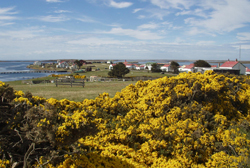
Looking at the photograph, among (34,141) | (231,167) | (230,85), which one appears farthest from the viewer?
(230,85)

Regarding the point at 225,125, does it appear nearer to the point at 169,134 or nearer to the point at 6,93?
the point at 169,134

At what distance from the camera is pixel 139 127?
823cm

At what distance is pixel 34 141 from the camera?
4297 mm

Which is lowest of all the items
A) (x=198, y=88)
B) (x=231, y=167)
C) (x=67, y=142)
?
(x=231, y=167)

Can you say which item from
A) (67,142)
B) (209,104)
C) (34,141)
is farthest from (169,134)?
(34,141)

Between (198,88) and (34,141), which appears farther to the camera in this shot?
(198,88)

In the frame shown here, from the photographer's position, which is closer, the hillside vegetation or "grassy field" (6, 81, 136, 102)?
the hillside vegetation

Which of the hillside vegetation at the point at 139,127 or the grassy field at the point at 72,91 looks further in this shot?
the grassy field at the point at 72,91

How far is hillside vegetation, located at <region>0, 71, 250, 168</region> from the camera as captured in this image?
4633 mm

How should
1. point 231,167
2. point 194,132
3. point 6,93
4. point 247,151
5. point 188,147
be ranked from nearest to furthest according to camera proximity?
point 6,93 → point 231,167 → point 247,151 → point 188,147 → point 194,132

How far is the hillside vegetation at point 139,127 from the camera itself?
4.63 meters

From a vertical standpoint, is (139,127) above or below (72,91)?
below

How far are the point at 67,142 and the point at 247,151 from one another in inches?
229

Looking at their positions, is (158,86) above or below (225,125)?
above
